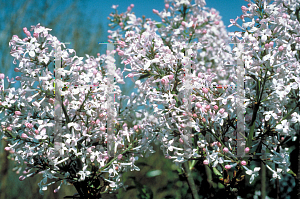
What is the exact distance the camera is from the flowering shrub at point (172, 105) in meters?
1.19

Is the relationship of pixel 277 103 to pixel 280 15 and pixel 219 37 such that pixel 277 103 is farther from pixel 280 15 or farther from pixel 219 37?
pixel 219 37

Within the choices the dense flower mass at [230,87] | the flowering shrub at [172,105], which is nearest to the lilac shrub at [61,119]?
the flowering shrub at [172,105]

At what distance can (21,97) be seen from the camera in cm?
129

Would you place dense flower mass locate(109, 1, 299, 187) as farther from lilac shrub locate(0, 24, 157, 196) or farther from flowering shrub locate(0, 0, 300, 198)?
lilac shrub locate(0, 24, 157, 196)

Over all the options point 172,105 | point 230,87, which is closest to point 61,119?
point 172,105

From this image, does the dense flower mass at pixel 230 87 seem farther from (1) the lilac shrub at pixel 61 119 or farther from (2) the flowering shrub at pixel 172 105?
(1) the lilac shrub at pixel 61 119

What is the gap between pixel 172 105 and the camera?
4.25 feet

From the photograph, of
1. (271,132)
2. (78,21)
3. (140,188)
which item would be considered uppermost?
(78,21)

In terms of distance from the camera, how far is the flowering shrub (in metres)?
1.19

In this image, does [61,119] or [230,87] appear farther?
[61,119]

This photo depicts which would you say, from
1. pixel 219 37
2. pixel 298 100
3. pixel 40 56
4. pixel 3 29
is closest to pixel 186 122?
pixel 298 100

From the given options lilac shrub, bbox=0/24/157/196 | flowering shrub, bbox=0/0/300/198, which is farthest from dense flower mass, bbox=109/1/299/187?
lilac shrub, bbox=0/24/157/196

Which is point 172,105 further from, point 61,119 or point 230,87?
point 61,119

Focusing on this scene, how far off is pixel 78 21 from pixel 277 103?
6173 mm
